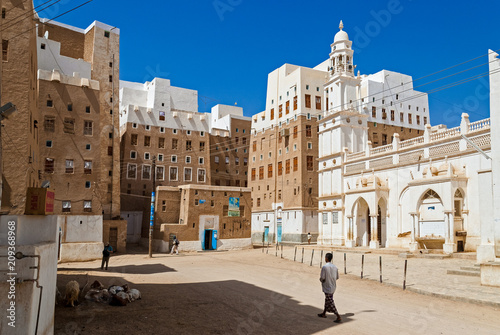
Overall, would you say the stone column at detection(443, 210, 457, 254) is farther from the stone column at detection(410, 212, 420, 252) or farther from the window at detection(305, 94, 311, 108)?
the window at detection(305, 94, 311, 108)

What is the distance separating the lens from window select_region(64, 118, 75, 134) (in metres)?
38.4

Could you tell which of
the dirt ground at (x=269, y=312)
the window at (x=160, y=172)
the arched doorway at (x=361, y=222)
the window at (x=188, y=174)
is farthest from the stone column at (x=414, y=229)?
the window at (x=160, y=172)

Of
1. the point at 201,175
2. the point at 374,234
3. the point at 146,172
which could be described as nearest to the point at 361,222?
the point at 374,234

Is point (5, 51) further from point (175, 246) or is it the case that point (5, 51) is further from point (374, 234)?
point (374, 234)

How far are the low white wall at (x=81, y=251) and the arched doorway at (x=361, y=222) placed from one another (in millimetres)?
24277

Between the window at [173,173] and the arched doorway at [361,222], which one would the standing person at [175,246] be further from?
the arched doorway at [361,222]

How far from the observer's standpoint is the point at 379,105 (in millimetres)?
58031

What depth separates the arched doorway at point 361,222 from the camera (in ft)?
131

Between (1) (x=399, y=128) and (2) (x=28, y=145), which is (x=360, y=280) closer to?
(2) (x=28, y=145)

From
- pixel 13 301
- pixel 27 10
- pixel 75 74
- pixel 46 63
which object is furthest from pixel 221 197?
pixel 13 301

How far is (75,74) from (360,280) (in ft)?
116

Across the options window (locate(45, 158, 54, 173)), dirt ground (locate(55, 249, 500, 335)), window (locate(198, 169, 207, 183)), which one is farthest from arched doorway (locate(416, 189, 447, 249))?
window (locate(198, 169, 207, 183))

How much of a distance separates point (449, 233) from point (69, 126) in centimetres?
3373

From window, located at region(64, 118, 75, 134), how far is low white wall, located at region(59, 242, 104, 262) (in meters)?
10.6
